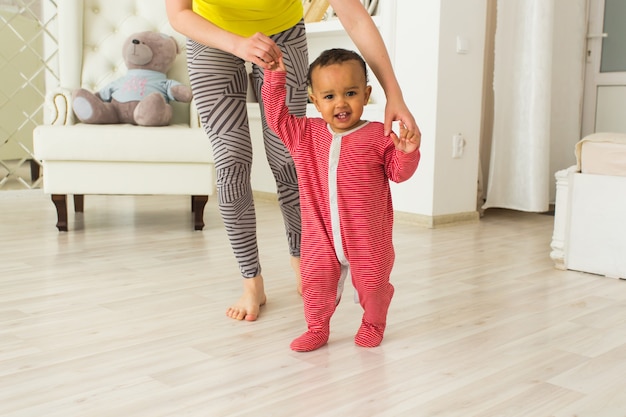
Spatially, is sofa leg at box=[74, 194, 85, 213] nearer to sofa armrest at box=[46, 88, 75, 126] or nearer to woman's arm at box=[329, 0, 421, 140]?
sofa armrest at box=[46, 88, 75, 126]

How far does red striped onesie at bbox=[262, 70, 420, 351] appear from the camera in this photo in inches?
52.4

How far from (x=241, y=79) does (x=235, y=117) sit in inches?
3.8

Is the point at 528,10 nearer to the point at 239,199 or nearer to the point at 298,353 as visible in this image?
the point at 239,199

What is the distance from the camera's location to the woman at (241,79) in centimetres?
139

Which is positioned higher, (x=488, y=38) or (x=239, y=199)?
(x=488, y=38)

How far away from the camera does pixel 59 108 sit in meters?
2.84

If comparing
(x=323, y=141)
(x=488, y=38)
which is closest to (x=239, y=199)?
(x=323, y=141)

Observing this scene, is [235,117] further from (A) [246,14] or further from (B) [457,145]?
(B) [457,145]

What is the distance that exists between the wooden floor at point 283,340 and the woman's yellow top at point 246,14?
0.66 metres

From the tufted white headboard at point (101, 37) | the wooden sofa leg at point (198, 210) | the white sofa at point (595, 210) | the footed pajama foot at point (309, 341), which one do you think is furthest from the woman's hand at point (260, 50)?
the tufted white headboard at point (101, 37)

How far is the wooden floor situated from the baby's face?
46cm

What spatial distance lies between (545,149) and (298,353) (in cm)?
212

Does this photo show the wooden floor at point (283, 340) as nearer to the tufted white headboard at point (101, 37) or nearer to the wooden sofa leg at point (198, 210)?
the wooden sofa leg at point (198, 210)

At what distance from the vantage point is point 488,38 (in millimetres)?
3312
